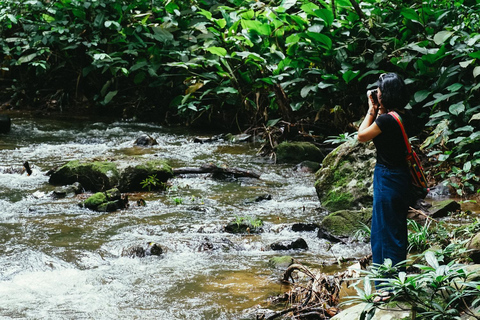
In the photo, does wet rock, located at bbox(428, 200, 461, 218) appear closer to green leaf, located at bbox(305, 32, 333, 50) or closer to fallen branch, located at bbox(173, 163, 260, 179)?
fallen branch, located at bbox(173, 163, 260, 179)

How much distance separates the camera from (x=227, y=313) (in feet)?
11.5

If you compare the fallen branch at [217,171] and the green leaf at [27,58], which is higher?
the green leaf at [27,58]

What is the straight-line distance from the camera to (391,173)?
3115 mm

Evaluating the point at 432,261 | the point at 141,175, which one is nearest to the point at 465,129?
the point at 141,175

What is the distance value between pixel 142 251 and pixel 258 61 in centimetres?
561

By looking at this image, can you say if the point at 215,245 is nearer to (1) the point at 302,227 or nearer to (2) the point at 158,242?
(2) the point at 158,242

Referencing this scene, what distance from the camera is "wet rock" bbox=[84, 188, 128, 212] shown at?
5.88m

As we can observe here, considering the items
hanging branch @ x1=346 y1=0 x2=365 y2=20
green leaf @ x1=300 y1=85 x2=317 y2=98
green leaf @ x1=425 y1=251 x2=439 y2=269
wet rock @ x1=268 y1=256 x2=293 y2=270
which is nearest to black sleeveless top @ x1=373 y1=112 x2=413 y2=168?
green leaf @ x1=425 y1=251 x2=439 y2=269

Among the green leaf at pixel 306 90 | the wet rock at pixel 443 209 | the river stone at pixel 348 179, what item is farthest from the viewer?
the green leaf at pixel 306 90

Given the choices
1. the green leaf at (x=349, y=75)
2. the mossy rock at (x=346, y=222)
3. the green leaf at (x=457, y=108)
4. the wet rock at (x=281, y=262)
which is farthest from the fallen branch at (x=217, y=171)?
the wet rock at (x=281, y=262)

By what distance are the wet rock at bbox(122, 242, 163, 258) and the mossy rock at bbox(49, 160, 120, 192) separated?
7.22 ft

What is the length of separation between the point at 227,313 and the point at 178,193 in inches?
132

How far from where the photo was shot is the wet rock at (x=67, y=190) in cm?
646

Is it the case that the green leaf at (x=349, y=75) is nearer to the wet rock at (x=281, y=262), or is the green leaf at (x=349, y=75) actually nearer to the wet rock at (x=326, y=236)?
the wet rock at (x=326, y=236)
